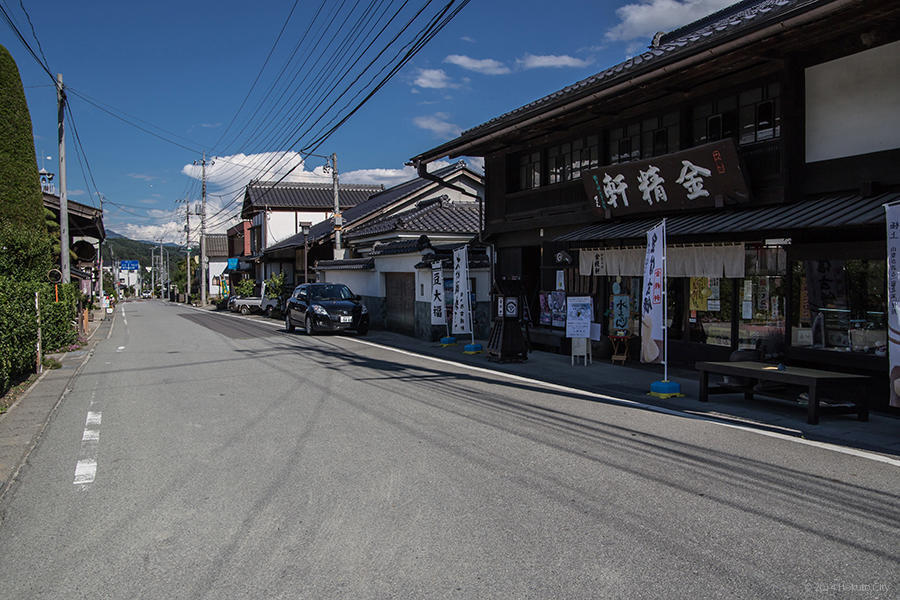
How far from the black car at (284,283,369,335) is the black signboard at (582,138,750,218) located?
992 cm

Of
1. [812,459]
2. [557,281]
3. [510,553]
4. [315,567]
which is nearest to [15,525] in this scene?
[315,567]

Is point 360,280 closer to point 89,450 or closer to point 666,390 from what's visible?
point 666,390

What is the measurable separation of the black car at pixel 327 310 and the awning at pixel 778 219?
10.3 metres

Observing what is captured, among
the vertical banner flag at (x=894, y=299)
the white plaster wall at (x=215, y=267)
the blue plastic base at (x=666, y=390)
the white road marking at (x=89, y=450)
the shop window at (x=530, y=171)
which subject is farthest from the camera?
the white plaster wall at (x=215, y=267)

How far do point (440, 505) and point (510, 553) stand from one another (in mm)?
983

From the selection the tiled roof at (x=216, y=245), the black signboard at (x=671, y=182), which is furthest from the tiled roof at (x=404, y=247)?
the tiled roof at (x=216, y=245)

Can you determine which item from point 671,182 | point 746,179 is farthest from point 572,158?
point 746,179

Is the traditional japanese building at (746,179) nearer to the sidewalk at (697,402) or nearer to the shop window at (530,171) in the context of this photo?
the shop window at (530,171)

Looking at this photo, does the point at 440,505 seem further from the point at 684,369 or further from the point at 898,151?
the point at 684,369

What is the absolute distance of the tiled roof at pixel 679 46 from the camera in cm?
855

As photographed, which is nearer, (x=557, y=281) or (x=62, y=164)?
(x=557, y=281)

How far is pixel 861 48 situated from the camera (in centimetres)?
859

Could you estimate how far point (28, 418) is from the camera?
8.38 m

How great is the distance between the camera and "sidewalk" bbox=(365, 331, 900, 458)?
7.11 m
